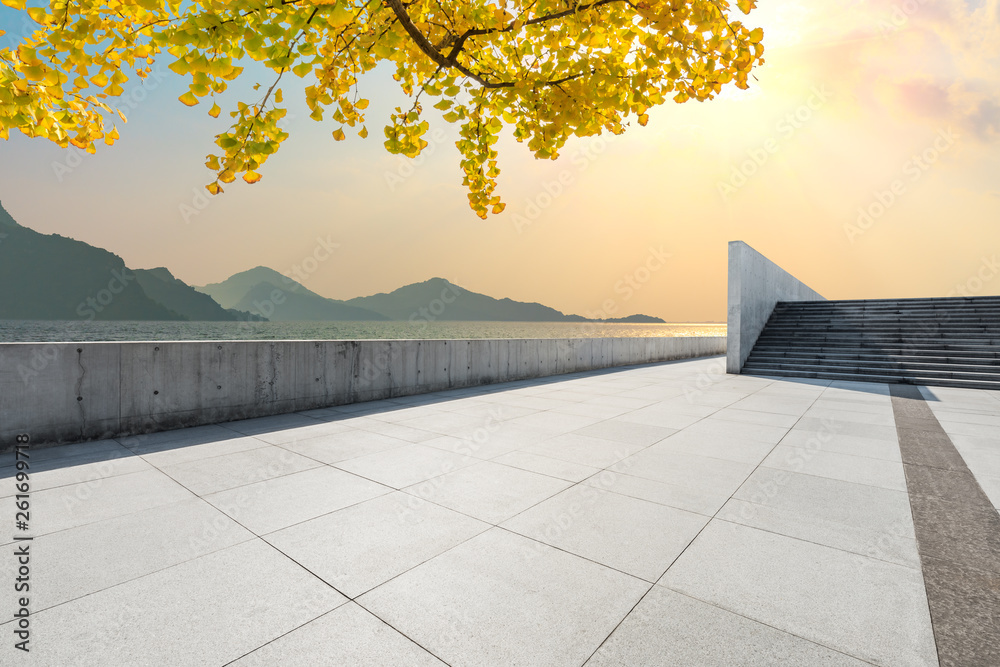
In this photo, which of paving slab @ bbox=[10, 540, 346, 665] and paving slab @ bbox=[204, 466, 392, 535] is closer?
paving slab @ bbox=[10, 540, 346, 665]

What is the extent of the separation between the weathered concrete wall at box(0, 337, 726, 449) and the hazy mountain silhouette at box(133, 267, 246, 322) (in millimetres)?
182388

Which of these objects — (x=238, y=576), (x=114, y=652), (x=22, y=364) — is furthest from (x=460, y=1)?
(x=22, y=364)

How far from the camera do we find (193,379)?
6.67 m

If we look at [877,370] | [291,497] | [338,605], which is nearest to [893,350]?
[877,370]

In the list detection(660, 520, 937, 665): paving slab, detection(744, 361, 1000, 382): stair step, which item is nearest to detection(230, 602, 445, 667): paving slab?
detection(660, 520, 937, 665): paving slab

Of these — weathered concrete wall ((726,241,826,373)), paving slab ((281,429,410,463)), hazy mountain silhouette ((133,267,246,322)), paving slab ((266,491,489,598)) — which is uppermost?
hazy mountain silhouette ((133,267,246,322))

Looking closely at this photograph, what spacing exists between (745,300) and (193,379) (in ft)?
49.3

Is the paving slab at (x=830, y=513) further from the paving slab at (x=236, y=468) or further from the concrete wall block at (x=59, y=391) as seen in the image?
the concrete wall block at (x=59, y=391)

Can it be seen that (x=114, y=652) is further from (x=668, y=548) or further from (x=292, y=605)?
(x=668, y=548)

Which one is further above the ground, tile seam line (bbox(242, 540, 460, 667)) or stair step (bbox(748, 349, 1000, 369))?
stair step (bbox(748, 349, 1000, 369))

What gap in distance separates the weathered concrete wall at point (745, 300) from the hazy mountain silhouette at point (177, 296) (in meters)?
184

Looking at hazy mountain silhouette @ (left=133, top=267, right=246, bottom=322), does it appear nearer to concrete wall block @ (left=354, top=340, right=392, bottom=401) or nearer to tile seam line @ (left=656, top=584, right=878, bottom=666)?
concrete wall block @ (left=354, top=340, right=392, bottom=401)

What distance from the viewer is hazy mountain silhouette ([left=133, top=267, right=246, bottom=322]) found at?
158375 mm

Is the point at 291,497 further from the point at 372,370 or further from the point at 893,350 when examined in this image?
the point at 893,350
